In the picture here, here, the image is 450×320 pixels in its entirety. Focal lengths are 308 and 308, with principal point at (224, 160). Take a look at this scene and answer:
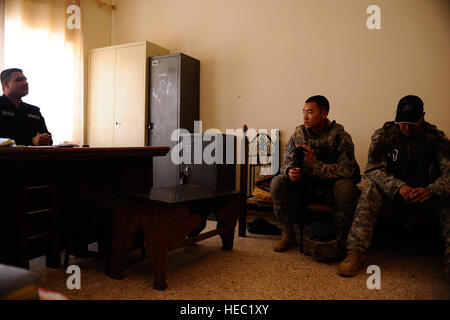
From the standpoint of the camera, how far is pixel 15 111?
262cm

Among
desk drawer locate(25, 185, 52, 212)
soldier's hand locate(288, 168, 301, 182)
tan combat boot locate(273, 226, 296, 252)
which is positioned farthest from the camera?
tan combat boot locate(273, 226, 296, 252)

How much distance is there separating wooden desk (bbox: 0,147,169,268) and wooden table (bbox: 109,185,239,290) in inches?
11.3

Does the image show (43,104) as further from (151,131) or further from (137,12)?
(137,12)

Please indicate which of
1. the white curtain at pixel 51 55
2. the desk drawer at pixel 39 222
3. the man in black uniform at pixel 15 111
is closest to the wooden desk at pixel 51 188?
the desk drawer at pixel 39 222

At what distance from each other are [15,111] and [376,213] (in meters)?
2.92

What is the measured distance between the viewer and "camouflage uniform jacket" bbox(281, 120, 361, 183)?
7.25ft

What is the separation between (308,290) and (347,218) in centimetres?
65

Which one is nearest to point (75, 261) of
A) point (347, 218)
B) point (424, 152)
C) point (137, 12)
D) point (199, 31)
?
point (347, 218)

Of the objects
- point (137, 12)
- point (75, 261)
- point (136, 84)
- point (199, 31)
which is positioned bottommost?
point (75, 261)

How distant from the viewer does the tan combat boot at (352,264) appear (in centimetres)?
179

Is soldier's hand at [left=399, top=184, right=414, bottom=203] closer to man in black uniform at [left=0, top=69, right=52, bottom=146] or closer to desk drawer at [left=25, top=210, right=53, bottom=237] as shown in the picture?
desk drawer at [left=25, top=210, right=53, bottom=237]

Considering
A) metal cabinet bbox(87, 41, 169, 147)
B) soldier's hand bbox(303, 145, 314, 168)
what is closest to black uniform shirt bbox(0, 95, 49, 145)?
metal cabinet bbox(87, 41, 169, 147)

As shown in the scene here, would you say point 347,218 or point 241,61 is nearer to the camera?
point 347,218

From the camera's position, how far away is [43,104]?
3707 millimetres
